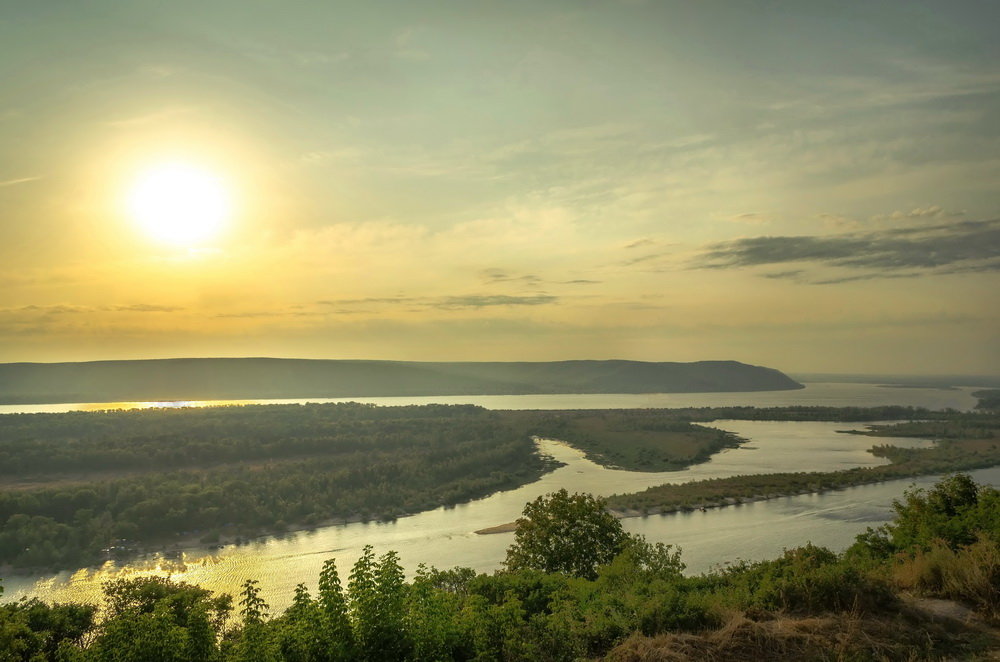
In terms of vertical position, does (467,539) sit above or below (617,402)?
above

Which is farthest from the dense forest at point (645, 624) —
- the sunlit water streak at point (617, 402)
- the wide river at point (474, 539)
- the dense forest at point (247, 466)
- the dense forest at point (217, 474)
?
the sunlit water streak at point (617, 402)

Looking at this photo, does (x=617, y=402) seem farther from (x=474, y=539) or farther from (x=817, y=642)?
(x=817, y=642)

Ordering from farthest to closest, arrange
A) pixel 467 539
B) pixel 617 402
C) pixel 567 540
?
1. pixel 617 402
2. pixel 467 539
3. pixel 567 540

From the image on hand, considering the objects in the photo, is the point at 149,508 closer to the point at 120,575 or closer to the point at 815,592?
the point at 120,575

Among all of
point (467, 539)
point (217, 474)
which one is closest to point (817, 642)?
point (467, 539)

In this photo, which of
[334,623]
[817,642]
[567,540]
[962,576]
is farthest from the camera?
[567,540]

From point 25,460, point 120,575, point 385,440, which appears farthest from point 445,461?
point 25,460
